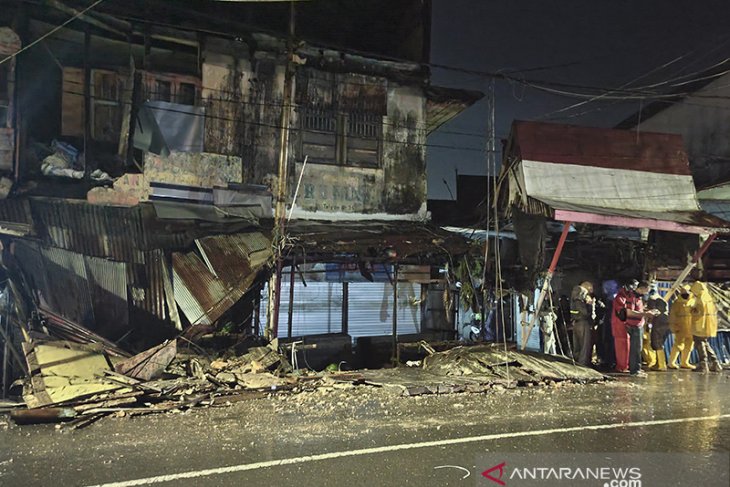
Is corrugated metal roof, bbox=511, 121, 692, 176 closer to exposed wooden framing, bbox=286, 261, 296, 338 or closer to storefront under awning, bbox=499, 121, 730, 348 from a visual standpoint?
storefront under awning, bbox=499, 121, 730, 348

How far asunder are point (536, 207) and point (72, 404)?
10044mm

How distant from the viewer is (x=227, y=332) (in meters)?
10.5

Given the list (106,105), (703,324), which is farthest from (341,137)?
(703,324)

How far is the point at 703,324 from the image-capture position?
442 inches

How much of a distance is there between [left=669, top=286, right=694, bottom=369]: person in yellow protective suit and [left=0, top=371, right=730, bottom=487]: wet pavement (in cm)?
368

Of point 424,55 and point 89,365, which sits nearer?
point 89,365

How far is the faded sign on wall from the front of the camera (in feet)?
44.4

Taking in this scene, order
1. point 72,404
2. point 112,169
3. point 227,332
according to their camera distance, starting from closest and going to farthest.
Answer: point 72,404 < point 227,332 < point 112,169

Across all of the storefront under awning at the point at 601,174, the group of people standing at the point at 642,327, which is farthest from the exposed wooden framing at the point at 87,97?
the group of people standing at the point at 642,327

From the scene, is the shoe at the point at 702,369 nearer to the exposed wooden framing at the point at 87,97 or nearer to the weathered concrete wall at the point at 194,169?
the weathered concrete wall at the point at 194,169

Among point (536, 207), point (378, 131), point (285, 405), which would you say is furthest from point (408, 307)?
point (285, 405)

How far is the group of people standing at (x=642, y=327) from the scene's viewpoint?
1084cm

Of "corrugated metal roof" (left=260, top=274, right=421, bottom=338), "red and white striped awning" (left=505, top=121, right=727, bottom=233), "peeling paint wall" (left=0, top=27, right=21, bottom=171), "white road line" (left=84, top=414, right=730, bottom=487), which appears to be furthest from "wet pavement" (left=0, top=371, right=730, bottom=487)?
"peeling paint wall" (left=0, top=27, right=21, bottom=171)

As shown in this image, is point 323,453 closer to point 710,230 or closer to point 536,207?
point 536,207
